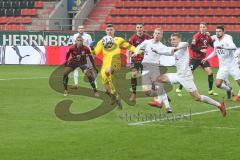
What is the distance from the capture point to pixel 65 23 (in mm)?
43562

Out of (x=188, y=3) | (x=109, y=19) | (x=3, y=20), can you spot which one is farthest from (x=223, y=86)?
(x=3, y=20)

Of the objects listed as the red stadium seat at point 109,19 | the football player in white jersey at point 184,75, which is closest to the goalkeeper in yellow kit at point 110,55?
the football player in white jersey at point 184,75

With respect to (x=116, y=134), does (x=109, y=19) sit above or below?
above

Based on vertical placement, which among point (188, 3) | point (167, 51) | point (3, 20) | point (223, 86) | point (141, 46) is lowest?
point (223, 86)

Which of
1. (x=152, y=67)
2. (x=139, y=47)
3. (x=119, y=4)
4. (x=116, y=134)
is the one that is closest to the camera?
(x=116, y=134)

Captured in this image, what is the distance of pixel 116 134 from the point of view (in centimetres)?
1171

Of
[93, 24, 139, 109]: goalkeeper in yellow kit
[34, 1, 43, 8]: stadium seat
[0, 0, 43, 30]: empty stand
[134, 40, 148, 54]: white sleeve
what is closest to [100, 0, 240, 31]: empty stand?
[34, 1, 43, 8]: stadium seat

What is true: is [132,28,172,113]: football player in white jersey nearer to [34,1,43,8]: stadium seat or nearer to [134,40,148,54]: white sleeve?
[134,40,148,54]: white sleeve

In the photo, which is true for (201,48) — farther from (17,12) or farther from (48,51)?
(17,12)

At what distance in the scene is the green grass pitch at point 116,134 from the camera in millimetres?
9859

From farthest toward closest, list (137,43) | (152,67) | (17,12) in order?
(17,12), (137,43), (152,67)

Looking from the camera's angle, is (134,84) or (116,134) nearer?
(116,134)

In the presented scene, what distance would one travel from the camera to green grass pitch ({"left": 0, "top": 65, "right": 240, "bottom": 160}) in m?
9.86

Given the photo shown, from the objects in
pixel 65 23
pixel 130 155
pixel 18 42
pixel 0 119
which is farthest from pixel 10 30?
pixel 130 155
